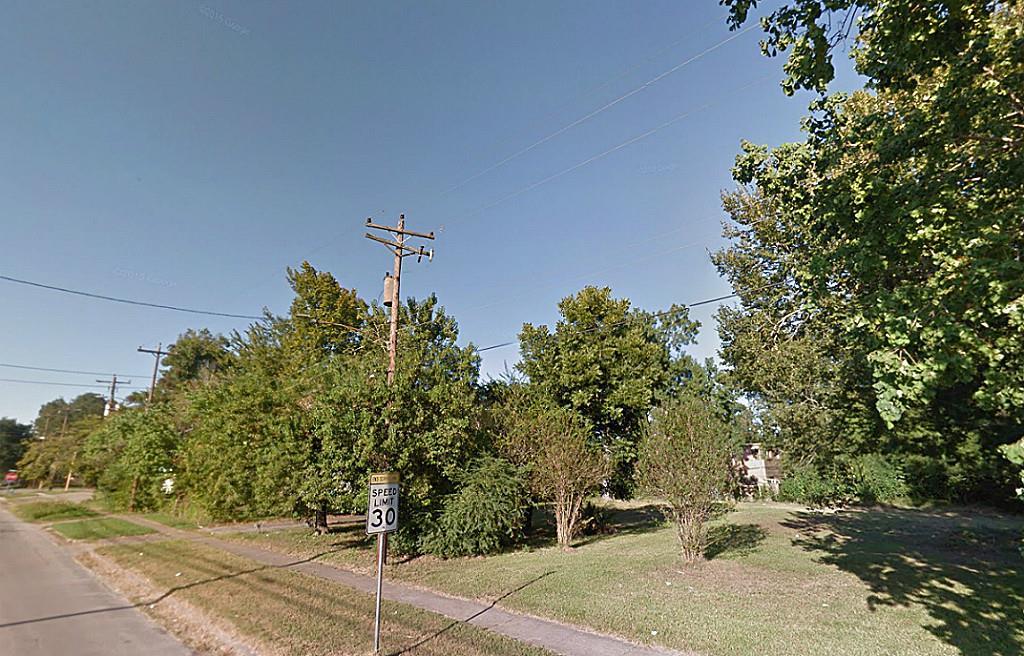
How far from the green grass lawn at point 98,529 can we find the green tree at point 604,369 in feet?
57.7

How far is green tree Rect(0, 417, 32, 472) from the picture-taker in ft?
219

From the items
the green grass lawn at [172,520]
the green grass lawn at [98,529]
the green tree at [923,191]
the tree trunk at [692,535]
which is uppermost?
the green tree at [923,191]

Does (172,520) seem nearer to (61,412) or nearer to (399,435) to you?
(399,435)

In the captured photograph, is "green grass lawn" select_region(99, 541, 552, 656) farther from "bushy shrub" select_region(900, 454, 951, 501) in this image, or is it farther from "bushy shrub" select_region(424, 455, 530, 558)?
"bushy shrub" select_region(900, 454, 951, 501)

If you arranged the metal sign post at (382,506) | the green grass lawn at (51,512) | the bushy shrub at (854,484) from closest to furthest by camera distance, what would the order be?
the metal sign post at (382,506)
the green grass lawn at (51,512)
the bushy shrub at (854,484)

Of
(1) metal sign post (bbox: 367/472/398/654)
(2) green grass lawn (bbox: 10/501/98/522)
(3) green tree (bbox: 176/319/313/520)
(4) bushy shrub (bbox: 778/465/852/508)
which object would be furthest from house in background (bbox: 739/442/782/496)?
(2) green grass lawn (bbox: 10/501/98/522)

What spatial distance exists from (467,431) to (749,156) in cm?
967

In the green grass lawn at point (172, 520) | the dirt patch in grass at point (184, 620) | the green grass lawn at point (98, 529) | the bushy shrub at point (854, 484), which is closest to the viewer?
the dirt patch in grass at point (184, 620)

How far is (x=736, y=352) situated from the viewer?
20.9 metres

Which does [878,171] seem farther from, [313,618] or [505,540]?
[505,540]

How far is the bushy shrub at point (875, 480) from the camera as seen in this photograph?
25.8 metres

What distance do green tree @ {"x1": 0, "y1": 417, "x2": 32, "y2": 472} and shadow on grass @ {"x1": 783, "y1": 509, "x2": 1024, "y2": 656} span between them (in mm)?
88621

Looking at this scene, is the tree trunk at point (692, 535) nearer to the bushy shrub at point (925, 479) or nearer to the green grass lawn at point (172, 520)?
the bushy shrub at point (925, 479)

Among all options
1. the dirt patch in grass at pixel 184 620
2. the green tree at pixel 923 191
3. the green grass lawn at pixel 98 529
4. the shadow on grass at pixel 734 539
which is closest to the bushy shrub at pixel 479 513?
the shadow on grass at pixel 734 539
